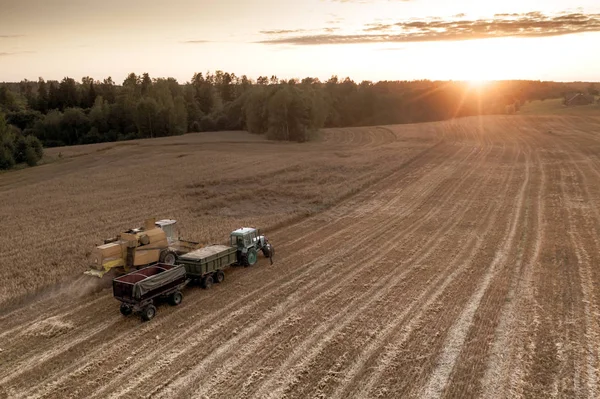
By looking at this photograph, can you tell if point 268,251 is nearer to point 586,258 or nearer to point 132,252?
point 132,252

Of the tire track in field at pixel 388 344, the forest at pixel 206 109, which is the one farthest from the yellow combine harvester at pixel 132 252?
the forest at pixel 206 109

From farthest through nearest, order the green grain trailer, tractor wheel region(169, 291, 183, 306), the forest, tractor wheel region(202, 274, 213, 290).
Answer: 1. the forest
2. tractor wheel region(202, 274, 213, 290)
3. the green grain trailer
4. tractor wheel region(169, 291, 183, 306)

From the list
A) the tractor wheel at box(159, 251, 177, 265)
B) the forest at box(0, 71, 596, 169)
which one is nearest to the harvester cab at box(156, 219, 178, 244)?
the tractor wheel at box(159, 251, 177, 265)

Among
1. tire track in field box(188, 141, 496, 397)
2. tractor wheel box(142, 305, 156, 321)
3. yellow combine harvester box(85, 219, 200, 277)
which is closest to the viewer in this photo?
tire track in field box(188, 141, 496, 397)

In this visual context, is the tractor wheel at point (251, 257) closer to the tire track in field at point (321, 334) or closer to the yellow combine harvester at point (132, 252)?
the yellow combine harvester at point (132, 252)

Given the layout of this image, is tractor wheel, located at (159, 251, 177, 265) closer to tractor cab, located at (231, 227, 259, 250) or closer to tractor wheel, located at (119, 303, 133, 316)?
tractor cab, located at (231, 227, 259, 250)

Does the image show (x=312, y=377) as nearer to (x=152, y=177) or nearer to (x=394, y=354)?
(x=394, y=354)

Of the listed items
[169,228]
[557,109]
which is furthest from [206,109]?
[169,228]
